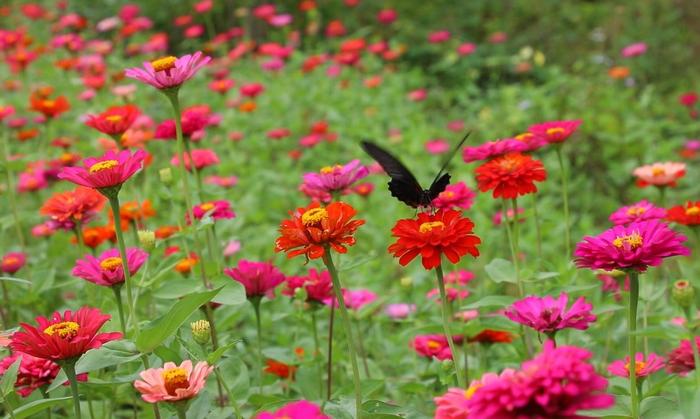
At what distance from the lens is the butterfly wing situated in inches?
49.9

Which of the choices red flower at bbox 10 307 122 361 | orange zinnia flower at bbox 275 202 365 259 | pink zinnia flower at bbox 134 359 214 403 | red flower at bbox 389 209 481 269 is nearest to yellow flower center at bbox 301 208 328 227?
orange zinnia flower at bbox 275 202 365 259

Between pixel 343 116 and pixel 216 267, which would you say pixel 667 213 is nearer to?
pixel 216 267

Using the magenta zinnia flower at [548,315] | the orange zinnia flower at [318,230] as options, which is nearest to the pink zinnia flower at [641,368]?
the magenta zinnia flower at [548,315]

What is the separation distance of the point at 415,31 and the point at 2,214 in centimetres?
394

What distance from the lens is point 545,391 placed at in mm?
785

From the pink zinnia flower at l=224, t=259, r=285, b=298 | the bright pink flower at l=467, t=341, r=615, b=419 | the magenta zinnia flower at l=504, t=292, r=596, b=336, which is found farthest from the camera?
the pink zinnia flower at l=224, t=259, r=285, b=298

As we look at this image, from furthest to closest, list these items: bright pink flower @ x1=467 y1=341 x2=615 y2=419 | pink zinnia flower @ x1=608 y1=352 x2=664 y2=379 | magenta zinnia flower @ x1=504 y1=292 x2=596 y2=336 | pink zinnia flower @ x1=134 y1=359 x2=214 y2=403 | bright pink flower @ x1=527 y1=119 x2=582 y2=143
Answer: bright pink flower @ x1=527 y1=119 x2=582 y2=143, pink zinnia flower @ x1=608 y1=352 x2=664 y2=379, magenta zinnia flower @ x1=504 y1=292 x2=596 y2=336, pink zinnia flower @ x1=134 y1=359 x2=214 y2=403, bright pink flower @ x1=467 y1=341 x2=615 y2=419

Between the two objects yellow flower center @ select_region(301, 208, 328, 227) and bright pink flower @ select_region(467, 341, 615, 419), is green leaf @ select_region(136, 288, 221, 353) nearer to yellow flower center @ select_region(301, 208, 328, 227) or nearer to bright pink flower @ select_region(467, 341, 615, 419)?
yellow flower center @ select_region(301, 208, 328, 227)

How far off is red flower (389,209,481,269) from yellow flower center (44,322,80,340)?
18.6 inches

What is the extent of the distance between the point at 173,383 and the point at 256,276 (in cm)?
48

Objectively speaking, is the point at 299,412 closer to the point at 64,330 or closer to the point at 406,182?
the point at 64,330

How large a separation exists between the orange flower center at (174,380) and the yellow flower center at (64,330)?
0.18m

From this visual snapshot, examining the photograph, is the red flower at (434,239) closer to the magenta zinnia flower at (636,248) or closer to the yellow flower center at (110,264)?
the magenta zinnia flower at (636,248)

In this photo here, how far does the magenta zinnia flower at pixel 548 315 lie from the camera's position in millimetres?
1252
